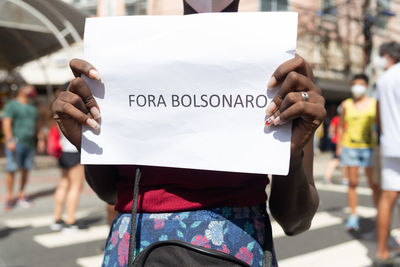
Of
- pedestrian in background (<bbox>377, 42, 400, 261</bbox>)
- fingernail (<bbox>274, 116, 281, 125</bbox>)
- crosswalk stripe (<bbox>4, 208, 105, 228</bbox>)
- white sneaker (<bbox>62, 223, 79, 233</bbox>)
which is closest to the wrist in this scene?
fingernail (<bbox>274, 116, 281, 125</bbox>)

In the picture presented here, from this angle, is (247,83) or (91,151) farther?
(91,151)

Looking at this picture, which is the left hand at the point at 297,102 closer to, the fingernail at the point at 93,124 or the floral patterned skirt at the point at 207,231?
the floral patterned skirt at the point at 207,231

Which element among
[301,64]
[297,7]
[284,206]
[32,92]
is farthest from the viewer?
[297,7]

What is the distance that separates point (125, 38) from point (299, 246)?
4.19 m

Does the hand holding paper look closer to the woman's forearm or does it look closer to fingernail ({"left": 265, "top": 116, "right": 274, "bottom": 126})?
fingernail ({"left": 265, "top": 116, "right": 274, "bottom": 126})

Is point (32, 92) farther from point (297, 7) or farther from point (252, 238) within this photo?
point (297, 7)

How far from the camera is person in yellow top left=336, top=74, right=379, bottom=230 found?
5363mm

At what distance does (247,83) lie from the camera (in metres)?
1.15

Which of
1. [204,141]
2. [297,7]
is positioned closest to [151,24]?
[204,141]

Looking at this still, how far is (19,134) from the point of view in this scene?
677 cm

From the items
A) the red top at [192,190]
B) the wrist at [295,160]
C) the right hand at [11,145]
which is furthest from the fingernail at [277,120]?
the right hand at [11,145]

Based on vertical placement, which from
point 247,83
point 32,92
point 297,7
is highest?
point 297,7

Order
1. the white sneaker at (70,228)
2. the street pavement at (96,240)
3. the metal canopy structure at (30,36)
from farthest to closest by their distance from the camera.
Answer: the white sneaker at (70,228) → the metal canopy structure at (30,36) → the street pavement at (96,240)

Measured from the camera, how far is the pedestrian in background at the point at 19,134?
6633mm
